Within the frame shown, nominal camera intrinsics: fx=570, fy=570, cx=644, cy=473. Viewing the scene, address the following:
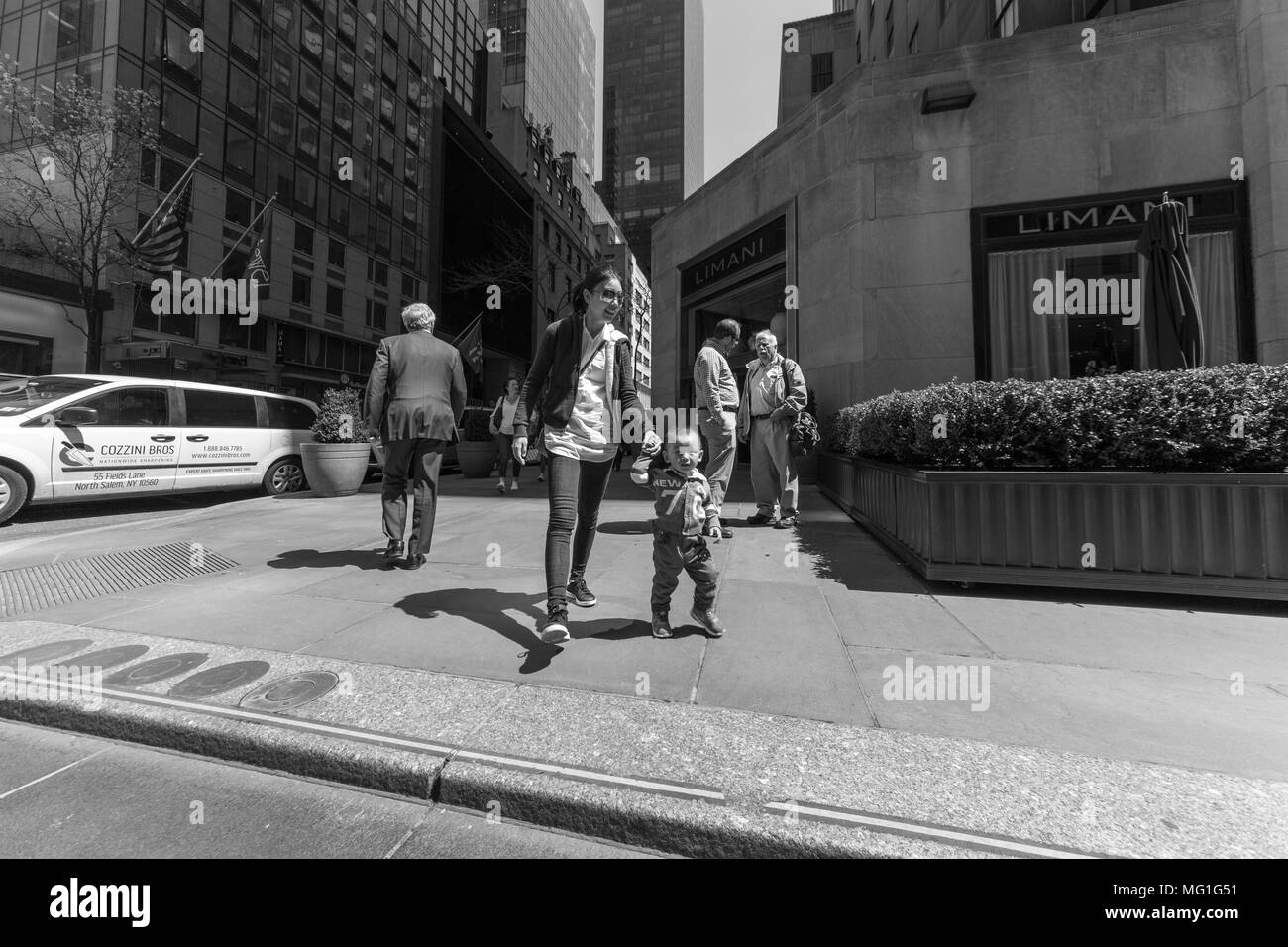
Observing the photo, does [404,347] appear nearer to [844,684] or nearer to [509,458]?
[844,684]

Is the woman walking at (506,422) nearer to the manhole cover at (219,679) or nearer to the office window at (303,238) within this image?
the manhole cover at (219,679)

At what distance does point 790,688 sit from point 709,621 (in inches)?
27.2

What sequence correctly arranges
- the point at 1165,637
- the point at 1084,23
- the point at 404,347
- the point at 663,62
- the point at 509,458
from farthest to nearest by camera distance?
1. the point at 663,62
2. the point at 509,458
3. the point at 1084,23
4. the point at 404,347
5. the point at 1165,637

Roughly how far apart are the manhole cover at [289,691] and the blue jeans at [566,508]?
1093mm

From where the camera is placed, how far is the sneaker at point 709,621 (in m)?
3.19

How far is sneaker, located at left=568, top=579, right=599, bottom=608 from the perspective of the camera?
3.50 meters

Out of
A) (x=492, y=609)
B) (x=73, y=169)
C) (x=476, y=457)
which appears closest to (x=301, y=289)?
(x=73, y=169)

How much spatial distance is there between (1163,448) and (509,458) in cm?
840

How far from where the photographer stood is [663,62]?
75.1 m

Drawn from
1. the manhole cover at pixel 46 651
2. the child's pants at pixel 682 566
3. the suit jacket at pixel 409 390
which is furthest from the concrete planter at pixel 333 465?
the child's pants at pixel 682 566

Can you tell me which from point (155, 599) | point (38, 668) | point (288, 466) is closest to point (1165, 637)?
point (38, 668)

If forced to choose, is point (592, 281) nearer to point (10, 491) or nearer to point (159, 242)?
point (10, 491)

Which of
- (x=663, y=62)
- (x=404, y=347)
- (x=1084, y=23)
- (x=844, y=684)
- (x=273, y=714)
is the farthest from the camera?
(x=663, y=62)
